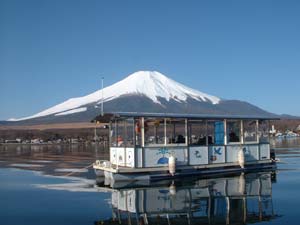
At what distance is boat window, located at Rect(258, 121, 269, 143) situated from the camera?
26.5 m

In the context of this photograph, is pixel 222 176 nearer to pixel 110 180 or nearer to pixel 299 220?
pixel 110 180

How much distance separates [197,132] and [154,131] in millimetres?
2980

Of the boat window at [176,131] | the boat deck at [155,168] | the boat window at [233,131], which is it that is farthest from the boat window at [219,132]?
the boat window at [176,131]

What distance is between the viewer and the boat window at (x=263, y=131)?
26.5 m

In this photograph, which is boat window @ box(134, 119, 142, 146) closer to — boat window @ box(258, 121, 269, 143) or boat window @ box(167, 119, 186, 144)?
boat window @ box(167, 119, 186, 144)

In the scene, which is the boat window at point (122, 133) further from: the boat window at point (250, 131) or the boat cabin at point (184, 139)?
the boat window at point (250, 131)

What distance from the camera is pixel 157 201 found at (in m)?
16.1

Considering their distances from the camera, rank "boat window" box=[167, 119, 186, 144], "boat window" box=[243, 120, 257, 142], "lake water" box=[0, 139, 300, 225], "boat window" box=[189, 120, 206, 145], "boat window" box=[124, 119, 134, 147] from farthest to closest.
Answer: "boat window" box=[243, 120, 257, 142]
"boat window" box=[189, 120, 206, 145]
"boat window" box=[167, 119, 186, 144]
"boat window" box=[124, 119, 134, 147]
"lake water" box=[0, 139, 300, 225]

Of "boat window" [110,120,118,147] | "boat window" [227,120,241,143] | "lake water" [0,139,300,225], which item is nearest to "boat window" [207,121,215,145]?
"boat window" [227,120,241,143]

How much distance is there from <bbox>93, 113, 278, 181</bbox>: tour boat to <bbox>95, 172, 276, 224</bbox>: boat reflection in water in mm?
1243

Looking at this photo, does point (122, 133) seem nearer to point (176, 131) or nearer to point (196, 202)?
point (176, 131)

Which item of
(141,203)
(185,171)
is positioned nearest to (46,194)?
(141,203)

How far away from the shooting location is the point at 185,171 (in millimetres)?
22688

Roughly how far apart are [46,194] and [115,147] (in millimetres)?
5587
